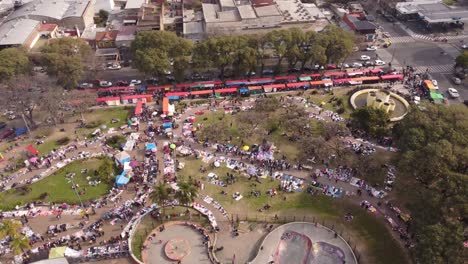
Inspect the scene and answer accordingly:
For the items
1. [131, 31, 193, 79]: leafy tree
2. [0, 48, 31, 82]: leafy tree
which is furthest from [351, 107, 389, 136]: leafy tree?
[0, 48, 31, 82]: leafy tree

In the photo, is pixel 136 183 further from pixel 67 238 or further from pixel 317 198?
pixel 317 198

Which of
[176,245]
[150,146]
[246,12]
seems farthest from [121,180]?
[246,12]

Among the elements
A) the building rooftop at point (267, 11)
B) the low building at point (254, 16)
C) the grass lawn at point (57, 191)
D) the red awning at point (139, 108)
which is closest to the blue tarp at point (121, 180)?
the grass lawn at point (57, 191)

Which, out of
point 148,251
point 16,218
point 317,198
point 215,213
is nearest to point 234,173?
point 215,213

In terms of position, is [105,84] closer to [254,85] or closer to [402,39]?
[254,85]

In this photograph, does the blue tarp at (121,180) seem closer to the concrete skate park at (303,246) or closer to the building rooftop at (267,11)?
the concrete skate park at (303,246)

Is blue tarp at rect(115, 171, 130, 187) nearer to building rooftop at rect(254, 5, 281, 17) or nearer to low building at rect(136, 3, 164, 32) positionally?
low building at rect(136, 3, 164, 32)
